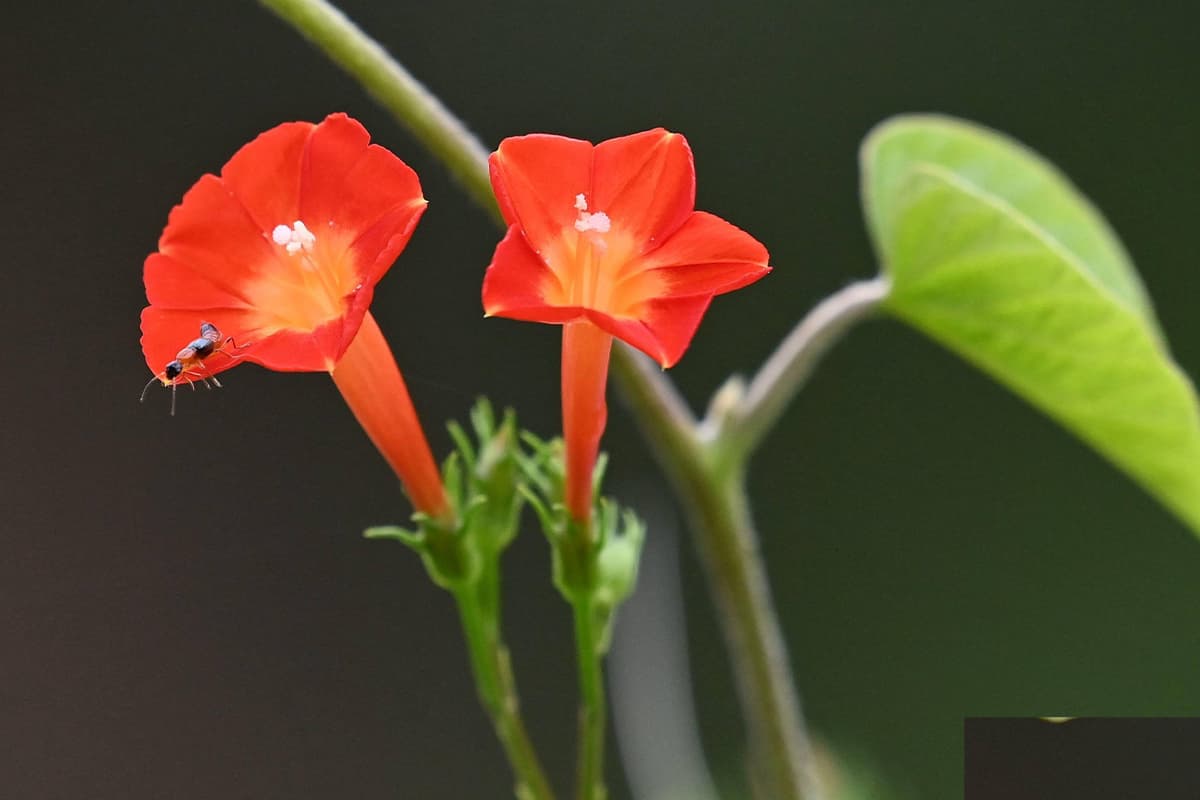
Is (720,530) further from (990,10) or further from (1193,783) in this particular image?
(990,10)

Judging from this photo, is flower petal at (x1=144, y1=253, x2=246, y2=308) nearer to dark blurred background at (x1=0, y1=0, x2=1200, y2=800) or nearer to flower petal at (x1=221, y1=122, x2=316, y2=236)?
flower petal at (x1=221, y1=122, x2=316, y2=236)

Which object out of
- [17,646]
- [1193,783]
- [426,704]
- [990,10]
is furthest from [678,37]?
[1193,783]

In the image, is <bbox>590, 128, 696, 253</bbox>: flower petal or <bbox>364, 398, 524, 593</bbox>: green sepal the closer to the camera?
<bbox>590, 128, 696, 253</bbox>: flower petal

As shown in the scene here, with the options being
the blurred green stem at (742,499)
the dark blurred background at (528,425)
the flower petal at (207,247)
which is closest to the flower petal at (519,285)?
the flower petal at (207,247)

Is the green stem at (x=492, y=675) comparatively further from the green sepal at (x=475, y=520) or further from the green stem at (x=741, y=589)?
the green stem at (x=741, y=589)

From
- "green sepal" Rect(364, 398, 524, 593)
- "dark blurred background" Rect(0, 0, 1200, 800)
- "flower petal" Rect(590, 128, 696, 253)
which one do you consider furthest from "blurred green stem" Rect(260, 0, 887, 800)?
"dark blurred background" Rect(0, 0, 1200, 800)

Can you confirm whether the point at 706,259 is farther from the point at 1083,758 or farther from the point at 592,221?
the point at 1083,758

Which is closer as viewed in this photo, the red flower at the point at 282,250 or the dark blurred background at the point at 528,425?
the red flower at the point at 282,250
